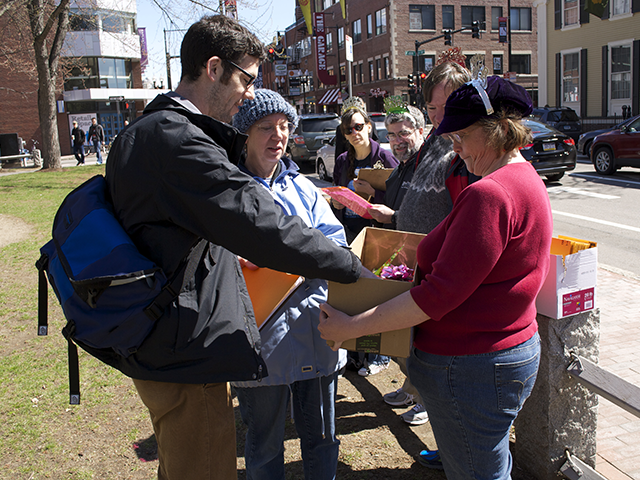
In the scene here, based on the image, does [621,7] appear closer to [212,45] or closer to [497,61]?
[497,61]

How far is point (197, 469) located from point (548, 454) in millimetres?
1729

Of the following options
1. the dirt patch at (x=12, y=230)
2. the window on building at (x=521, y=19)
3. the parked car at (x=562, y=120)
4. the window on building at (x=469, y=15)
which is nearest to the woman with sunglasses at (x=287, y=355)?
the dirt patch at (x=12, y=230)

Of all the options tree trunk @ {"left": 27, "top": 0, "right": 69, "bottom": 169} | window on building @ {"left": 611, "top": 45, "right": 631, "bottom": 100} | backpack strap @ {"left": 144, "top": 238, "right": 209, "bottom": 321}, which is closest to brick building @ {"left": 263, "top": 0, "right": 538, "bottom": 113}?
window on building @ {"left": 611, "top": 45, "right": 631, "bottom": 100}

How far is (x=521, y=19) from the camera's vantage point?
47875 millimetres

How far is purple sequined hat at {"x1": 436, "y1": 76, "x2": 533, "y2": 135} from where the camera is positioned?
5.64ft

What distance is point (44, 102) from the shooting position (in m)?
20.2

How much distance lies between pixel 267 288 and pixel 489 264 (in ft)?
3.18

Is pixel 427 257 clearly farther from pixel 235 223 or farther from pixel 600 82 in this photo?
pixel 600 82

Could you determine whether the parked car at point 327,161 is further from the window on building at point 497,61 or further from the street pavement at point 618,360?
the window on building at point 497,61

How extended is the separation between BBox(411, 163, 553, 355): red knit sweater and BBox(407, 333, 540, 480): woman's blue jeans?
0.15 ft

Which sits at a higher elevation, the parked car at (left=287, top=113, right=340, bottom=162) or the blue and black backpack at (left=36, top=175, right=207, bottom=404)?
the parked car at (left=287, top=113, right=340, bottom=162)

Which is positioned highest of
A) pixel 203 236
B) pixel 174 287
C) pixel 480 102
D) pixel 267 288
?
pixel 480 102

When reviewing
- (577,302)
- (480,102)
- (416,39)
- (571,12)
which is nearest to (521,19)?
(416,39)

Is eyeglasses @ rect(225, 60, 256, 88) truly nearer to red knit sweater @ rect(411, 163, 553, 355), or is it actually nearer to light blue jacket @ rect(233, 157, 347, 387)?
light blue jacket @ rect(233, 157, 347, 387)
